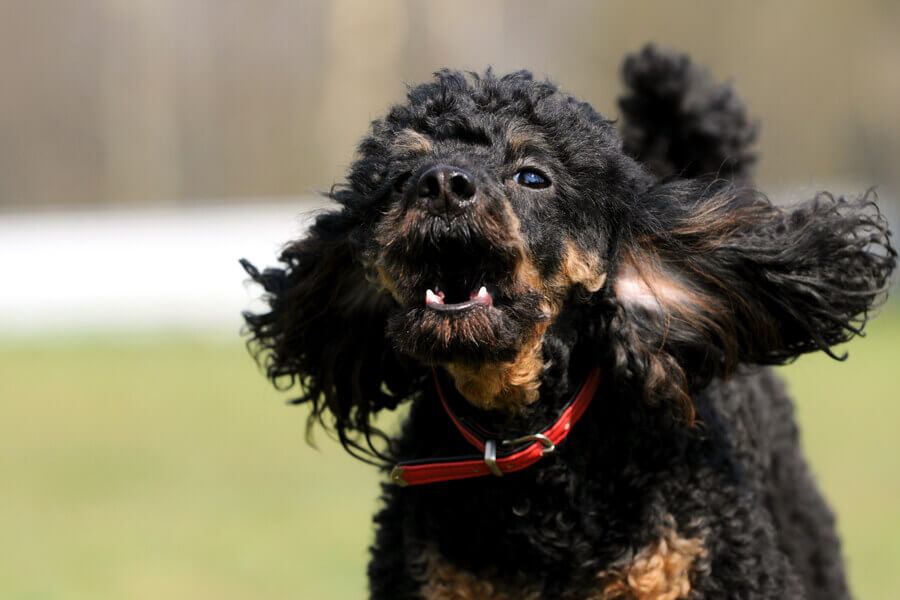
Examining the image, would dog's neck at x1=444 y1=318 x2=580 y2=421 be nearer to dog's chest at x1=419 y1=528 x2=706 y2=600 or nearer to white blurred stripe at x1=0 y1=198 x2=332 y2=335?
dog's chest at x1=419 y1=528 x2=706 y2=600

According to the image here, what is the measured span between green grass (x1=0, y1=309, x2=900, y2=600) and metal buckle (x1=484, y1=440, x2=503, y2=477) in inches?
89.3

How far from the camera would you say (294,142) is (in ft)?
52.7

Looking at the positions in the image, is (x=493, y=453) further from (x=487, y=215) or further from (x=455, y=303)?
(x=487, y=215)

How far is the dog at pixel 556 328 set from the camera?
9.48 feet

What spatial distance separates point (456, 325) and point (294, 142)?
537 inches

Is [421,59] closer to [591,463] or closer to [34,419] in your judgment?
[34,419]

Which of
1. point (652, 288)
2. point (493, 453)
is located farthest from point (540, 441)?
point (652, 288)

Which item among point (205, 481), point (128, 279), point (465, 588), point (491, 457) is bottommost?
point (465, 588)

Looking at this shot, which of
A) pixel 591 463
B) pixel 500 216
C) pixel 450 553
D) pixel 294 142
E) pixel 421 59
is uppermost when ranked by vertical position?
pixel 421 59

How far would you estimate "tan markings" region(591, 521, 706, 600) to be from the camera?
3078 mm

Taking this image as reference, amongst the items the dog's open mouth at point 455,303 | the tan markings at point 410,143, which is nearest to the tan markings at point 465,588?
the dog's open mouth at point 455,303

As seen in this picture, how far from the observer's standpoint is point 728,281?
3336 mm

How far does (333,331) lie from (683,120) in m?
1.83

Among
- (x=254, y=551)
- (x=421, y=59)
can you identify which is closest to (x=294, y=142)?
(x=421, y=59)
